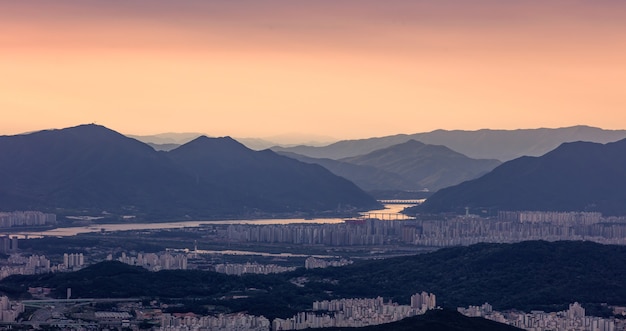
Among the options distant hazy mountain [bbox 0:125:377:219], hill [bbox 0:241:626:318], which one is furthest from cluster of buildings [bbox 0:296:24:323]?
distant hazy mountain [bbox 0:125:377:219]

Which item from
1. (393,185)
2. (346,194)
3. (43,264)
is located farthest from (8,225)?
(393,185)

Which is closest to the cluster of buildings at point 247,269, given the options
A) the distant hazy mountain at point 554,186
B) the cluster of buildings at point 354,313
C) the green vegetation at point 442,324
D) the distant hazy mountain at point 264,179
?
the cluster of buildings at point 354,313

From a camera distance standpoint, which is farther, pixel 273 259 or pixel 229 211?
pixel 229 211

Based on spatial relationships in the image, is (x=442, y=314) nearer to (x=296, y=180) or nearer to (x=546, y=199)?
(x=546, y=199)

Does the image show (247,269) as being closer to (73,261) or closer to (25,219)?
(73,261)

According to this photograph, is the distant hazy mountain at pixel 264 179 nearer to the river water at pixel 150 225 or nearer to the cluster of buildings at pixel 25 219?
the river water at pixel 150 225

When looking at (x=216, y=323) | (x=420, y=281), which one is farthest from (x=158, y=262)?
(x=216, y=323)
